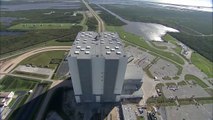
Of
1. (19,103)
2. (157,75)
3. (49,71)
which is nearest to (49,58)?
(49,71)

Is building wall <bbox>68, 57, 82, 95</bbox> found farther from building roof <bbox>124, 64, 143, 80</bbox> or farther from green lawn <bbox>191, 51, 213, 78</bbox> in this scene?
green lawn <bbox>191, 51, 213, 78</bbox>

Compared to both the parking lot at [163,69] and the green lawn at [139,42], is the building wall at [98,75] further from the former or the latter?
the green lawn at [139,42]

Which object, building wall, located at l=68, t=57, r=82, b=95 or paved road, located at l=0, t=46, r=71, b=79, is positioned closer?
building wall, located at l=68, t=57, r=82, b=95

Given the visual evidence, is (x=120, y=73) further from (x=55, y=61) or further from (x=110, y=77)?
(x=55, y=61)

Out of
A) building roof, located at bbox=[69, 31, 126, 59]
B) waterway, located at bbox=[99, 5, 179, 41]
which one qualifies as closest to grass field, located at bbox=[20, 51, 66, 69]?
building roof, located at bbox=[69, 31, 126, 59]

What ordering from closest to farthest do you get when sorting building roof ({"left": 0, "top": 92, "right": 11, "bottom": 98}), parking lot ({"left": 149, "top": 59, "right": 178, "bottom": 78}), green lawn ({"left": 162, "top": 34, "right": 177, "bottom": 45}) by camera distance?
building roof ({"left": 0, "top": 92, "right": 11, "bottom": 98})
parking lot ({"left": 149, "top": 59, "right": 178, "bottom": 78})
green lawn ({"left": 162, "top": 34, "right": 177, "bottom": 45})

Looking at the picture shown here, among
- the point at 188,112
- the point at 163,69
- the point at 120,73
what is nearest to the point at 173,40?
the point at 163,69

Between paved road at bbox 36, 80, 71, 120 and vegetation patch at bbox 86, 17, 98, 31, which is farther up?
paved road at bbox 36, 80, 71, 120
